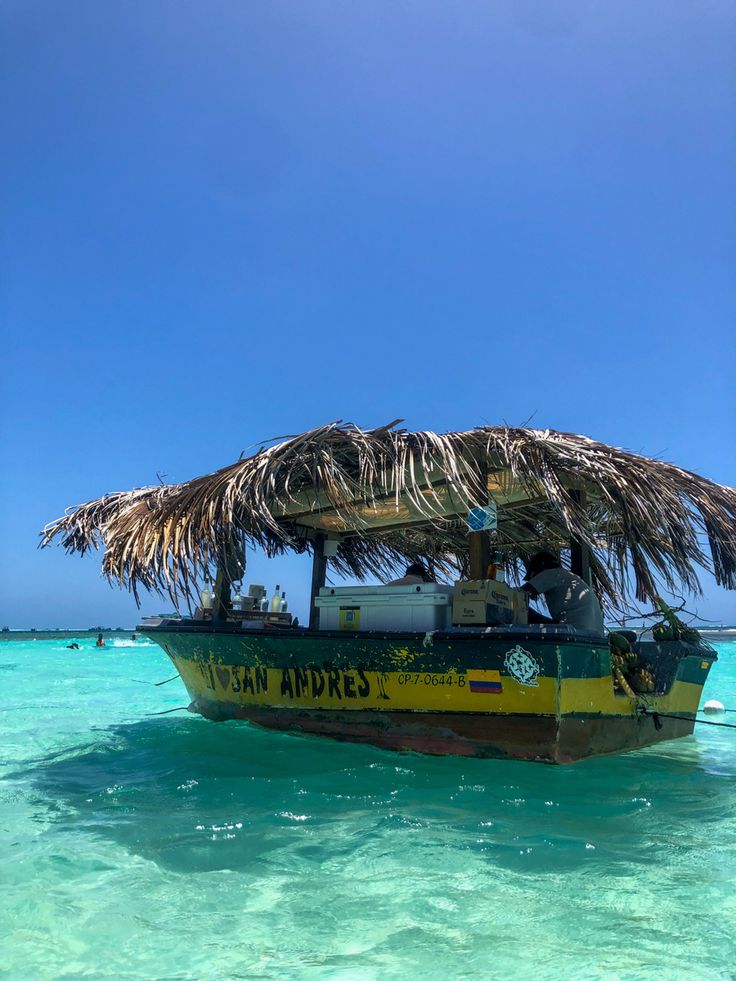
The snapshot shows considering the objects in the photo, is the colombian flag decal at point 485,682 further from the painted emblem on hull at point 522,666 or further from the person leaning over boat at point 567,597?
the person leaning over boat at point 567,597

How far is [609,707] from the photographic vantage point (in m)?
6.22

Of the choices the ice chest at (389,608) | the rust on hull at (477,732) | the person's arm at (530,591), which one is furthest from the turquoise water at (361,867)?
the person's arm at (530,591)

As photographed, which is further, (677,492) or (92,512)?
(92,512)

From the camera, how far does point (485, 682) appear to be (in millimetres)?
5801

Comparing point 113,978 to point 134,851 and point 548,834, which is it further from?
point 548,834

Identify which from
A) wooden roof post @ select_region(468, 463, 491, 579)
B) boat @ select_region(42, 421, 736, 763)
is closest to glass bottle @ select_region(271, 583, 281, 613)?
boat @ select_region(42, 421, 736, 763)

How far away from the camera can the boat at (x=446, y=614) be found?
18.9 feet

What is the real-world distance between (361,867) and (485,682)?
2.33m

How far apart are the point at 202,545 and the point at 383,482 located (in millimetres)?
1918

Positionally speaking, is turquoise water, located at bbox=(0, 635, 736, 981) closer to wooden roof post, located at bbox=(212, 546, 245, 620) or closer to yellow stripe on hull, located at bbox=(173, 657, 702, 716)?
yellow stripe on hull, located at bbox=(173, 657, 702, 716)

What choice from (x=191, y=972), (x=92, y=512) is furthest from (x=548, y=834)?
(x=92, y=512)

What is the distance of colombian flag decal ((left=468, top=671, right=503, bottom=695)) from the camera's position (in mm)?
5750

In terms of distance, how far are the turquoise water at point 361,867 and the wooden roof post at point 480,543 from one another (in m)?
1.70

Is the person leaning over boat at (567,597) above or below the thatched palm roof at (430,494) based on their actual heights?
below
